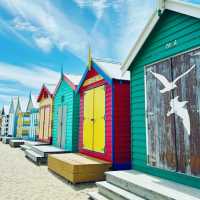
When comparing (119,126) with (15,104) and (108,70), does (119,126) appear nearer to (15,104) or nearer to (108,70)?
(108,70)

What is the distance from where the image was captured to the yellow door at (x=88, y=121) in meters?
9.17

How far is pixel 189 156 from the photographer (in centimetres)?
440

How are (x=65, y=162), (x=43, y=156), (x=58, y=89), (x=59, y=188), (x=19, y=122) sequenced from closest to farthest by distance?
(x=59, y=188) → (x=65, y=162) → (x=43, y=156) → (x=58, y=89) → (x=19, y=122)

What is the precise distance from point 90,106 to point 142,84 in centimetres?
376

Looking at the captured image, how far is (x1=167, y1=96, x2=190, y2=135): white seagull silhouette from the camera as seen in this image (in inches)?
178

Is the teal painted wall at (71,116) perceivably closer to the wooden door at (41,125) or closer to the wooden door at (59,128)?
the wooden door at (59,128)

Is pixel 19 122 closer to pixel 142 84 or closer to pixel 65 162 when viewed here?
pixel 65 162

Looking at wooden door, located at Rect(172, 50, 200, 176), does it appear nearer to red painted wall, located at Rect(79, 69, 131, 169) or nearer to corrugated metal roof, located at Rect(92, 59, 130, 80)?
corrugated metal roof, located at Rect(92, 59, 130, 80)

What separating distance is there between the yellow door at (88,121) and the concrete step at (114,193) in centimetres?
361

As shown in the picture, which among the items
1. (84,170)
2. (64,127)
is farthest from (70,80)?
(84,170)

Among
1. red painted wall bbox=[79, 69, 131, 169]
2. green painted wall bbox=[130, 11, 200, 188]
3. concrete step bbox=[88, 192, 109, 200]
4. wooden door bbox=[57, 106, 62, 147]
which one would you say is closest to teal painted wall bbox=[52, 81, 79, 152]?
wooden door bbox=[57, 106, 62, 147]

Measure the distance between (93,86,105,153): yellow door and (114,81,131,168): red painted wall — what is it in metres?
0.76

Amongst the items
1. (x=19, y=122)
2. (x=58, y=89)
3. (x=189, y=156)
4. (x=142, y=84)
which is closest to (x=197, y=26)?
(x=142, y=84)

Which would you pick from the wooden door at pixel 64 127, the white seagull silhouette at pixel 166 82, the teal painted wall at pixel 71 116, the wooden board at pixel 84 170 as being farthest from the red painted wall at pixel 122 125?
the wooden door at pixel 64 127
